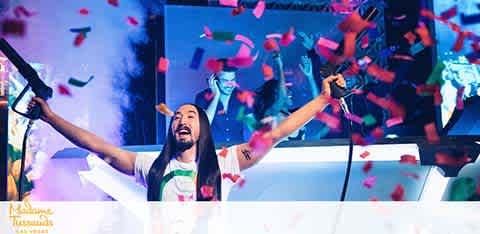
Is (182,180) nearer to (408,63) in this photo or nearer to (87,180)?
(87,180)

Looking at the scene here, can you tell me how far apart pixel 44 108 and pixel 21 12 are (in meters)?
0.44

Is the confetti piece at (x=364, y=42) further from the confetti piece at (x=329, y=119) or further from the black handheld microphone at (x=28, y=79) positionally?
the black handheld microphone at (x=28, y=79)

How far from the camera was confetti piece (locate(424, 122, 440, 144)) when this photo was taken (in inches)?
93.7

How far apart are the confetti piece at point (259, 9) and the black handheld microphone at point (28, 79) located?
949 millimetres

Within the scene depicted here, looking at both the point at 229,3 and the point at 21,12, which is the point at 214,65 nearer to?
the point at 229,3

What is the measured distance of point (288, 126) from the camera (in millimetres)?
2346

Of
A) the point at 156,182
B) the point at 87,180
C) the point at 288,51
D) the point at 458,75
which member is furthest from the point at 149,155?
the point at 458,75

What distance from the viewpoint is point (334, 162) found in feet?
7.81

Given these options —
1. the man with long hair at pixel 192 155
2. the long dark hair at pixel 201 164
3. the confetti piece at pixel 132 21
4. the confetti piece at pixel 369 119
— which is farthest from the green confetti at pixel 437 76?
the confetti piece at pixel 132 21

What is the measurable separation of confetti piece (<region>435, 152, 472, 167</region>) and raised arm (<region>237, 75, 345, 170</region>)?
518mm

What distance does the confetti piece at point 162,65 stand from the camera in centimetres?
239

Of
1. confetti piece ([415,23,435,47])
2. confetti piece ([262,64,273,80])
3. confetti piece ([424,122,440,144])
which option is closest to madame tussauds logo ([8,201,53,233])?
confetti piece ([262,64,273,80])

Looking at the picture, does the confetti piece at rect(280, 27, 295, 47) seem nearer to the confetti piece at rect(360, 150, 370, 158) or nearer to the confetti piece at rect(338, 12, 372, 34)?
the confetti piece at rect(338, 12, 372, 34)

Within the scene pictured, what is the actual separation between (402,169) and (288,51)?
2.30 ft
